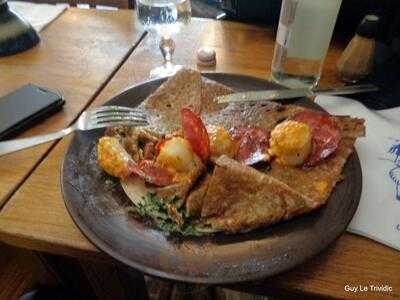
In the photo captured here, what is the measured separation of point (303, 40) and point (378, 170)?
361 mm

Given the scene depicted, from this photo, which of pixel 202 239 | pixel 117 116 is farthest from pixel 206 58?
pixel 202 239

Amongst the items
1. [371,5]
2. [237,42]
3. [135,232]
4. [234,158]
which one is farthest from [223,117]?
[371,5]

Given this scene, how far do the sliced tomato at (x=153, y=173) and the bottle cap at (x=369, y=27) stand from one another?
23.7 inches

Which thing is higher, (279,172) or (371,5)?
(371,5)

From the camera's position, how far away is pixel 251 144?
2.12 feet

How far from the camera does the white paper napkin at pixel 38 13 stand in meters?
1.19

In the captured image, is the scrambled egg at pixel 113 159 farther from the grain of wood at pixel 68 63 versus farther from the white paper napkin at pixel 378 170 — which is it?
the white paper napkin at pixel 378 170

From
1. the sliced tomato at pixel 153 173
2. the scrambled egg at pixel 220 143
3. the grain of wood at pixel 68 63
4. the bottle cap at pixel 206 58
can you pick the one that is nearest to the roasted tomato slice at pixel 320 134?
the scrambled egg at pixel 220 143

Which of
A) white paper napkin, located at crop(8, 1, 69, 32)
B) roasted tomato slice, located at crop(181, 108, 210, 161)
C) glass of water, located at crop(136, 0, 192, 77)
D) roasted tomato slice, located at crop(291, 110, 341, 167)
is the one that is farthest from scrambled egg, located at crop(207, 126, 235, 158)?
white paper napkin, located at crop(8, 1, 69, 32)

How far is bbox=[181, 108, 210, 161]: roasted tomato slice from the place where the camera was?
0.61 meters

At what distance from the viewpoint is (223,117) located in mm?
735

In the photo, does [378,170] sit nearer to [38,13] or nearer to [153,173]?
[153,173]

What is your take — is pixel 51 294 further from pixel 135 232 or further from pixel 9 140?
pixel 135 232

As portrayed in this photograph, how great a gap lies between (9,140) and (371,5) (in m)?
1.01
